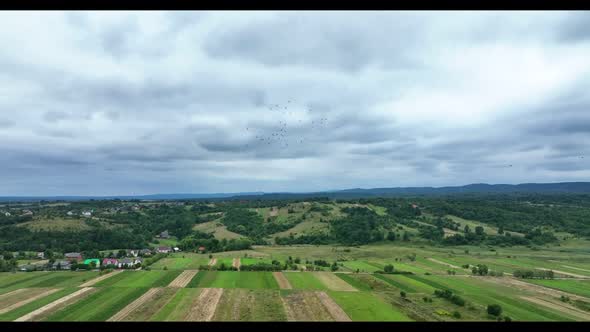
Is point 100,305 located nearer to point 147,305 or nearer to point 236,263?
point 147,305

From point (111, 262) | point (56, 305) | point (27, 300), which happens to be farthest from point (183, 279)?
point (111, 262)

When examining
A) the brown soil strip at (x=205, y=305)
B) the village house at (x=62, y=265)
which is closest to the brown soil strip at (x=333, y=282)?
the brown soil strip at (x=205, y=305)

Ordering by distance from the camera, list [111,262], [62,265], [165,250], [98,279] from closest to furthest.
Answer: [98,279]
[62,265]
[111,262]
[165,250]

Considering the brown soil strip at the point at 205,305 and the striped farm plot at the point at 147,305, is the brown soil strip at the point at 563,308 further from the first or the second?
the striped farm plot at the point at 147,305

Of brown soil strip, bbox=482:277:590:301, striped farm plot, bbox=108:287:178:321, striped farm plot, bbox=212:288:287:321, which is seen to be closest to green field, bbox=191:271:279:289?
striped farm plot, bbox=212:288:287:321

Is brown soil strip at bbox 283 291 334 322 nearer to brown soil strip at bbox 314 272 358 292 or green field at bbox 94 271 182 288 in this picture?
brown soil strip at bbox 314 272 358 292

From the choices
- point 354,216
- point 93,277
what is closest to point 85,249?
point 93,277
